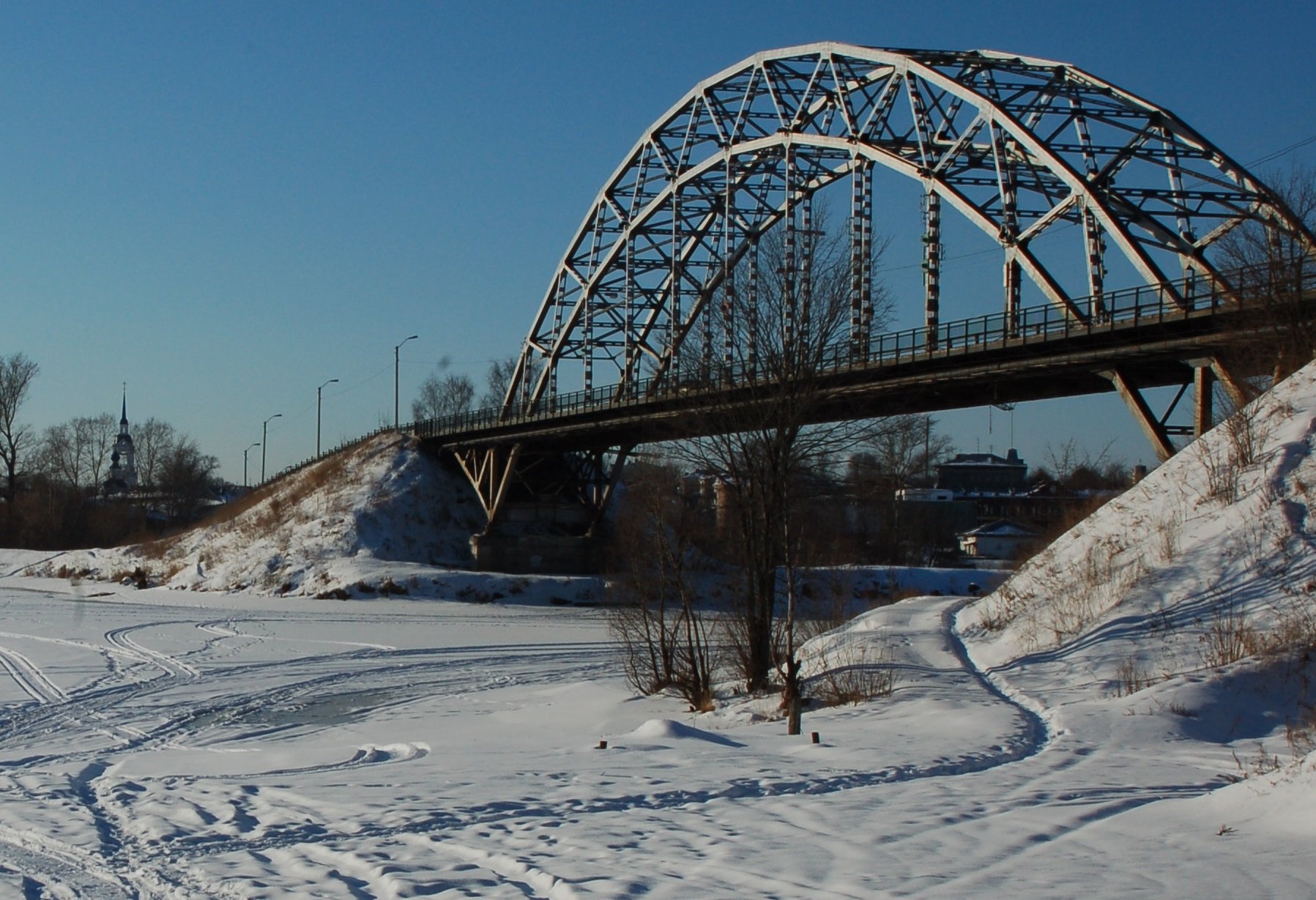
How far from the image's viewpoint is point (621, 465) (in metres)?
69.8

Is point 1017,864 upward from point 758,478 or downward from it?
downward

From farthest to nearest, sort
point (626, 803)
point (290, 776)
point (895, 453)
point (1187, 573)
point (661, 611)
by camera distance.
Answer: point (895, 453) < point (661, 611) < point (1187, 573) < point (290, 776) < point (626, 803)

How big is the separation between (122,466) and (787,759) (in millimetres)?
146428

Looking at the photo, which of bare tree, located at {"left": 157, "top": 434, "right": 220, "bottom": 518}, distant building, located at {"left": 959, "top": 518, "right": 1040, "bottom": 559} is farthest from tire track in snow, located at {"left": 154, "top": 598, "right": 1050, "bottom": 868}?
bare tree, located at {"left": 157, "top": 434, "right": 220, "bottom": 518}

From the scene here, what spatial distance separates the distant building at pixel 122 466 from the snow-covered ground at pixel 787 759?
106 meters

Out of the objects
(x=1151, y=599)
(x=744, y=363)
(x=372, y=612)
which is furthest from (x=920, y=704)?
(x=372, y=612)

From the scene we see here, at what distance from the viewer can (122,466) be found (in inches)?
5719

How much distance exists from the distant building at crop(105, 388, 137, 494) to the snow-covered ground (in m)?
106

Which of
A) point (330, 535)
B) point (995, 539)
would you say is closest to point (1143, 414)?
point (330, 535)

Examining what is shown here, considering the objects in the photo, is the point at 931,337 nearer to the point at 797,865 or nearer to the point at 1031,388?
the point at 1031,388

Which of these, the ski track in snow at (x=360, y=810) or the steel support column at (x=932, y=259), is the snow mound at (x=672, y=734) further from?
the steel support column at (x=932, y=259)

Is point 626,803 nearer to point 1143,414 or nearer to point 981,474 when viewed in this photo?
point 1143,414

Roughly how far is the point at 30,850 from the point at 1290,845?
994 centimetres

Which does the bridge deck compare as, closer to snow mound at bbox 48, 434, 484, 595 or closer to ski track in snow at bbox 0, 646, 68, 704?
ski track in snow at bbox 0, 646, 68, 704
